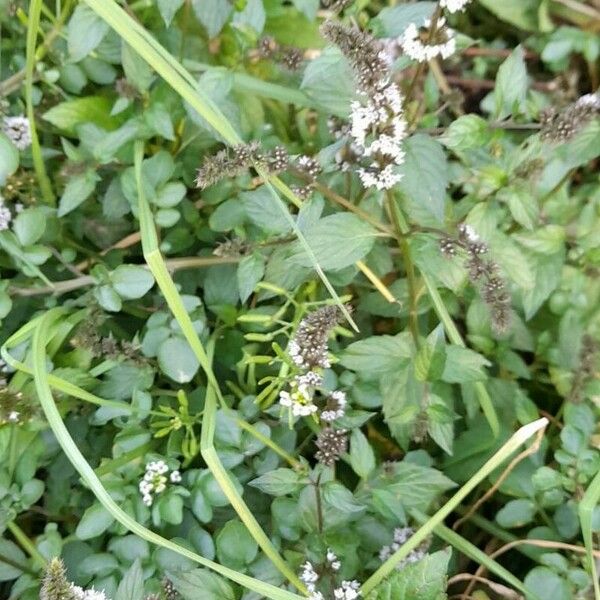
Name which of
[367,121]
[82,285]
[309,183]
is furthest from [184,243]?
[367,121]

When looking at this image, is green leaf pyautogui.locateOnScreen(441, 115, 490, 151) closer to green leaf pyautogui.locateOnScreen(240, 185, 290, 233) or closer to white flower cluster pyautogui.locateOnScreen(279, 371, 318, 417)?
green leaf pyautogui.locateOnScreen(240, 185, 290, 233)

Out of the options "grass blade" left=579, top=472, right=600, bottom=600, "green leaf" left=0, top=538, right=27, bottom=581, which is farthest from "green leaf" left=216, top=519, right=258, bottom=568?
"grass blade" left=579, top=472, right=600, bottom=600

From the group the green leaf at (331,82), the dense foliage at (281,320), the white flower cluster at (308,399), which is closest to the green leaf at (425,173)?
the dense foliage at (281,320)

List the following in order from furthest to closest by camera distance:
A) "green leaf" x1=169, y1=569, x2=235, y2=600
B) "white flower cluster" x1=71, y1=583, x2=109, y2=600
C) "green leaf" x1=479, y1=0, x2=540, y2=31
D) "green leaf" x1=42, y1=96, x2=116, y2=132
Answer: "green leaf" x1=479, y1=0, x2=540, y2=31, "green leaf" x1=42, y1=96, x2=116, y2=132, "green leaf" x1=169, y1=569, x2=235, y2=600, "white flower cluster" x1=71, y1=583, x2=109, y2=600

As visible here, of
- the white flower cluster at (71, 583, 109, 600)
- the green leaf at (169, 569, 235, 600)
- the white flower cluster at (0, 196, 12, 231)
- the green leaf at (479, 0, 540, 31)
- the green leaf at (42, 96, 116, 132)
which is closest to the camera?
the white flower cluster at (71, 583, 109, 600)

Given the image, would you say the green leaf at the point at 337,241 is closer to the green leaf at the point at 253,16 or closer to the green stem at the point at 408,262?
the green stem at the point at 408,262

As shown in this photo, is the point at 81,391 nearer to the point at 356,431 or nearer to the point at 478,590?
the point at 356,431

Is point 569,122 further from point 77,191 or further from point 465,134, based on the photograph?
point 77,191
